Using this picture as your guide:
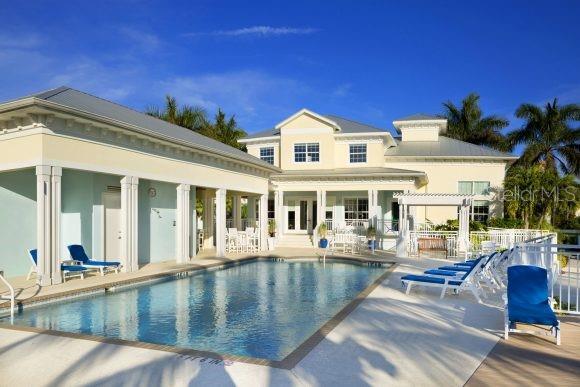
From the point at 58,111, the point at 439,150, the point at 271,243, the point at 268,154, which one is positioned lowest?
the point at 271,243

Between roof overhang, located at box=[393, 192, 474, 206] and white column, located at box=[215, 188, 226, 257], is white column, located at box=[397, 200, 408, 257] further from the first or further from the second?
white column, located at box=[215, 188, 226, 257]

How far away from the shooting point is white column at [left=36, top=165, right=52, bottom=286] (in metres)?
11.0

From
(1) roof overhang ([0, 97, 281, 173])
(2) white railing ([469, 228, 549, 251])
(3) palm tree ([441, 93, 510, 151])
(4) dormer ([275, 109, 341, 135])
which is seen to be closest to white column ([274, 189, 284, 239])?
(4) dormer ([275, 109, 341, 135])

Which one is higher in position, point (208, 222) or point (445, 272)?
point (208, 222)

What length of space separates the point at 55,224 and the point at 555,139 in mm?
37948

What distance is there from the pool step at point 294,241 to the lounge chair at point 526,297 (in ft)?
61.8

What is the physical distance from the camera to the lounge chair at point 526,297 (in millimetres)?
6496

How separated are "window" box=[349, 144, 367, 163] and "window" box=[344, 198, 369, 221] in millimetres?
2506

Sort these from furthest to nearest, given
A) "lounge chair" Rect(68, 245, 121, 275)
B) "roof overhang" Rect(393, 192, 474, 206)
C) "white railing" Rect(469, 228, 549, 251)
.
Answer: "roof overhang" Rect(393, 192, 474, 206), "white railing" Rect(469, 228, 549, 251), "lounge chair" Rect(68, 245, 121, 275)

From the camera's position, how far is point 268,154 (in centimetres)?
2905

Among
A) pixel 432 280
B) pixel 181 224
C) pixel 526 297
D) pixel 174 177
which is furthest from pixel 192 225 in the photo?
pixel 526 297

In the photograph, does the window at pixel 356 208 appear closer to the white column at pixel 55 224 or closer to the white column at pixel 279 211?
the white column at pixel 279 211


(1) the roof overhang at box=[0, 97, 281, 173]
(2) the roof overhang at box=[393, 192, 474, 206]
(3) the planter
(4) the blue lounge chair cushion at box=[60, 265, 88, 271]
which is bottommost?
(3) the planter

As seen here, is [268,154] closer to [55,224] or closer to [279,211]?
[279,211]
